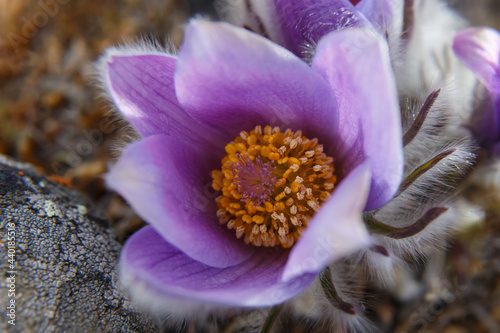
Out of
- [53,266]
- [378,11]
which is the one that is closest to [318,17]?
[378,11]

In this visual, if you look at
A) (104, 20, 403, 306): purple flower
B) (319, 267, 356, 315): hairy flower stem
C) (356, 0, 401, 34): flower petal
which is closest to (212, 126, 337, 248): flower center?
(104, 20, 403, 306): purple flower

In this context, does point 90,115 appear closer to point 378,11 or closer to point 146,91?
point 146,91

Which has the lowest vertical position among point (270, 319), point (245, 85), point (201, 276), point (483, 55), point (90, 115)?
point (270, 319)

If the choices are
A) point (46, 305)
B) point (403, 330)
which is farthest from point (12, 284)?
point (403, 330)

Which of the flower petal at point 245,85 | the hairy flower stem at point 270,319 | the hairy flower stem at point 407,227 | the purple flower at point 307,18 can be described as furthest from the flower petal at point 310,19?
the hairy flower stem at point 270,319

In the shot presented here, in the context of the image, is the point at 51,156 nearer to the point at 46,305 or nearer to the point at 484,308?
the point at 46,305

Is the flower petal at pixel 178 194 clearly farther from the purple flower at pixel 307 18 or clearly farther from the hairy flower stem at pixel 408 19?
the hairy flower stem at pixel 408 19
